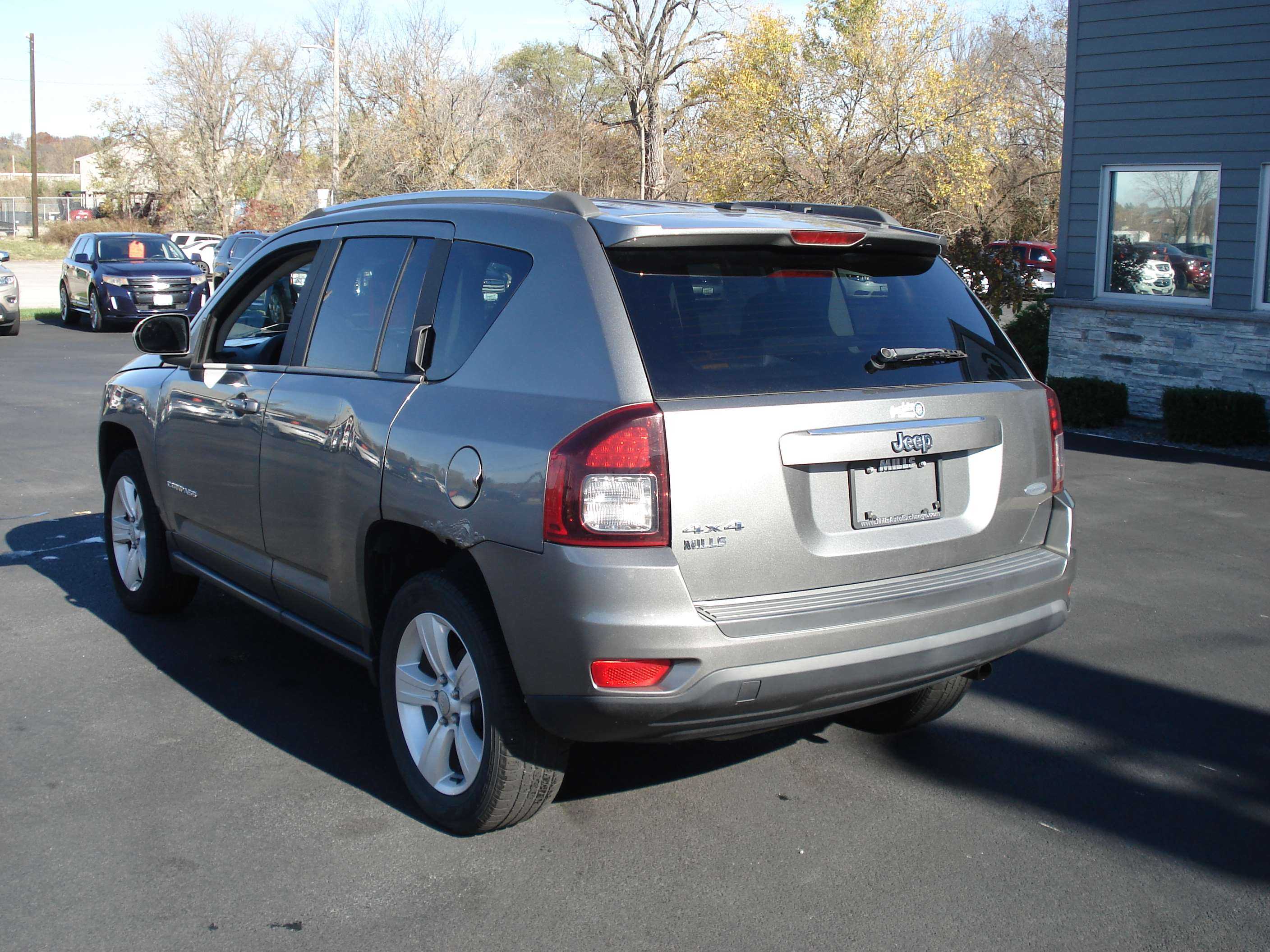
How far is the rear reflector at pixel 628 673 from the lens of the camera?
3039mm

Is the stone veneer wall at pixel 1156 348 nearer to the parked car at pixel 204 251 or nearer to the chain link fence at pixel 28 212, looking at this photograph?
the parked car at pixel 204 251

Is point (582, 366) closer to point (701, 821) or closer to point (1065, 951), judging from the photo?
point (701, 821)

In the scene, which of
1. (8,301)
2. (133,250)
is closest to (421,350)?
A: (8,301)

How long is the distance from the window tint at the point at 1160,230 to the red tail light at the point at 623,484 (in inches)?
419

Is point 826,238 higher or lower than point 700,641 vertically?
higher

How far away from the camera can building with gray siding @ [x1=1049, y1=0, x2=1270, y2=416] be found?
11.4m

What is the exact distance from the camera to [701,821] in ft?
12.1

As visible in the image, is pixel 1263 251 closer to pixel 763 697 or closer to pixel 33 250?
pixel 763 697

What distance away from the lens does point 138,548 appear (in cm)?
566

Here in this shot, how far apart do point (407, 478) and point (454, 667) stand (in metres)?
0.59

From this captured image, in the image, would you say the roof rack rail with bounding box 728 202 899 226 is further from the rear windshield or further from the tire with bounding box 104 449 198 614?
the tire with bounding box 104 449 198 614

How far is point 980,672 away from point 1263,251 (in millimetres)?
9522

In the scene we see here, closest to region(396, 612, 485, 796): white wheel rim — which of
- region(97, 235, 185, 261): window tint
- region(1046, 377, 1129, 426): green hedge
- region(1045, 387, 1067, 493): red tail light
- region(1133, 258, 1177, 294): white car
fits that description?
region(1045, 387, 1067, 493): red tail light

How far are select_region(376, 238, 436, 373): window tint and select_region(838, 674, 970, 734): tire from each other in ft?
6.63
